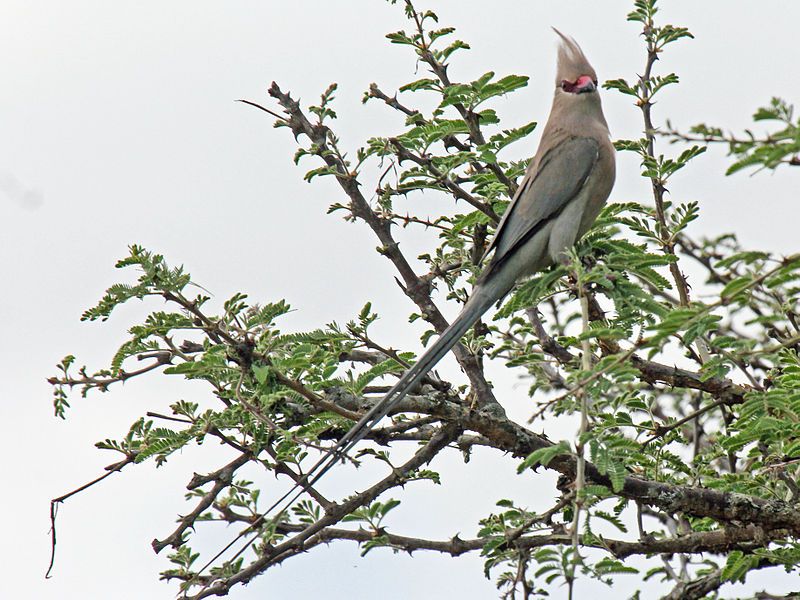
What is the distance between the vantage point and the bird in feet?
14.1

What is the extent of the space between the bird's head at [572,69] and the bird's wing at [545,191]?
0.49 meters

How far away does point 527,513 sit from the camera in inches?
164

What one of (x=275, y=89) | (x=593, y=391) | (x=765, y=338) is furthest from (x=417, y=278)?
(x=765, y=338)

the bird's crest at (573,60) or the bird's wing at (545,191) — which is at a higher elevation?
the bird's crest at (573,60)

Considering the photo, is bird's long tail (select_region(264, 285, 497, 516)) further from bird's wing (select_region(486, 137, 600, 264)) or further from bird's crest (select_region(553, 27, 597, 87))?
bird's crest (select_region(553, 27, 597, 87))

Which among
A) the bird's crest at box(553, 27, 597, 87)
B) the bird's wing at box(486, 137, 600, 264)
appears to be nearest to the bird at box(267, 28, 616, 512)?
the bird's wing at box(486, 137, 600, 264)

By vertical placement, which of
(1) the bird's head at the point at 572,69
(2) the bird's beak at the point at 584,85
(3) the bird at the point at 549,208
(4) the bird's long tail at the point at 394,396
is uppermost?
(1) the bird's head at the point at 572,69

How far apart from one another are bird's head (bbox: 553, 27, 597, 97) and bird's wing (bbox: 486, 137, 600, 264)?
19.2 inches

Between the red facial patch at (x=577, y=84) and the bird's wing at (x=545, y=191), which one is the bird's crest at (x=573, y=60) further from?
the bird's wing at (x=545, y=191)

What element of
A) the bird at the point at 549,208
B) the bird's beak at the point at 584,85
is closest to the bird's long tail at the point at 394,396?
the bird at the point at 549,208

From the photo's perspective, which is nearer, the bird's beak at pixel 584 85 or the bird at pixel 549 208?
the bird at pixel 549 208

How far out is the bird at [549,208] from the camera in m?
4.29

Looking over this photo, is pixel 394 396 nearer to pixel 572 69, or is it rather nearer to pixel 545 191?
pixel 545 191

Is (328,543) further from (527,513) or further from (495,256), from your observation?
(495,256)
